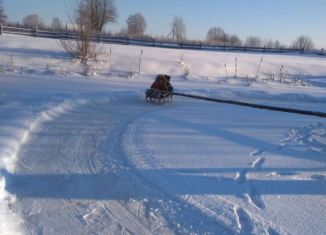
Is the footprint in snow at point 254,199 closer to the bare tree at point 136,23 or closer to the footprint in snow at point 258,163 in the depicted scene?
the footprint in snow at point 258,163

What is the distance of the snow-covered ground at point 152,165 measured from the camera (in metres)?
5.39

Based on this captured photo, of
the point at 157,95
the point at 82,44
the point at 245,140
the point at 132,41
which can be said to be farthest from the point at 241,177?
the point at 132,41

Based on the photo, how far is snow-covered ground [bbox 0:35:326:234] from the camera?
5391 mm

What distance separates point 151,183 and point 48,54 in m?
18.8

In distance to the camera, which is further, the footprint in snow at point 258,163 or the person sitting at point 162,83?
the person sitting at point 162,83

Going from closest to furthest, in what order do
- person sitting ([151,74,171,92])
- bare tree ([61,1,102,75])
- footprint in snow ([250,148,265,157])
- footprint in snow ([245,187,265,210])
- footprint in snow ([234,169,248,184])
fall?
footprint in snow ([245,187,265,210]) < footprint in snow ([234,169,248,184]) < footprint in snow ([250,148,265,157]) < person sitting ([151,74,171,92]) < bare tree ([61,1,102,75])

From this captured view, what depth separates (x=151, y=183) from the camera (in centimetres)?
651

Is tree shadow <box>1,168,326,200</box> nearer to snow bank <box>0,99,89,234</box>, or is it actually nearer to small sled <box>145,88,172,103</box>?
snow bank <box>0,99,89,234</box>

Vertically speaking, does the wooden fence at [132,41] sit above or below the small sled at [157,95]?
above

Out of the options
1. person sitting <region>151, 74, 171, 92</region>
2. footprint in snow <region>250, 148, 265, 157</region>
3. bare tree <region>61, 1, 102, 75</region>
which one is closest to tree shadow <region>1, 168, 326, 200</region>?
footprint in snow <region>250, 148, 265, 157</region>

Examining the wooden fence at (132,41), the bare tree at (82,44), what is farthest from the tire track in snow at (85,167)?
the wooden fence at (132,41)

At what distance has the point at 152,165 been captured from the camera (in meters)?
7.36

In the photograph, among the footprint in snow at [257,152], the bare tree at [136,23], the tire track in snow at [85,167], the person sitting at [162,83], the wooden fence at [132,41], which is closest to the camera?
the tire track in snow at [85,167]

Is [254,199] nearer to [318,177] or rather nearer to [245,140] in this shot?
[318,177]
